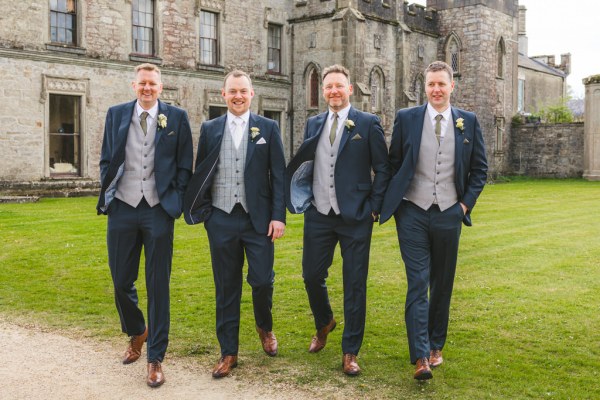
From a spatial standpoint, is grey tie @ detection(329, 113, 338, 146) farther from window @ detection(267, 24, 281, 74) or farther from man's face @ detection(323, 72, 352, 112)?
window @ detection(267, 24, 281, 74)

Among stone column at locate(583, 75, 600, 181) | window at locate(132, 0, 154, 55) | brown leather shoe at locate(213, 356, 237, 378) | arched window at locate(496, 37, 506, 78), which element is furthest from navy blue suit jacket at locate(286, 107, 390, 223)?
arched window at locate(496, 37, 506, 78)

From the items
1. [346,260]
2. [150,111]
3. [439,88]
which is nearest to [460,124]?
[439,88]

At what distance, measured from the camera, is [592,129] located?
31141 mm

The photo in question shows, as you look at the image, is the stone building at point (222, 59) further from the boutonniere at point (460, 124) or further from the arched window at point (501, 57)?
the boutonniere at point (460, 124)

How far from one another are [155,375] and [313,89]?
22702mm

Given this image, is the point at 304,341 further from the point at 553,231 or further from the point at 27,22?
the point at 27,22

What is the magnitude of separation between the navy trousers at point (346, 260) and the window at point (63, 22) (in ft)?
56.3

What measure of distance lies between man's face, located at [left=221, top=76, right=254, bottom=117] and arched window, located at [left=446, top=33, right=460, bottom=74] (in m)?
27.9

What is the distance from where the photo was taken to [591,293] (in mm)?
8016

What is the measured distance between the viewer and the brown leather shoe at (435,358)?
5449 mm

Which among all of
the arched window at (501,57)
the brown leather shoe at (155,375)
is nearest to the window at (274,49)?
the arched window at (501,57)

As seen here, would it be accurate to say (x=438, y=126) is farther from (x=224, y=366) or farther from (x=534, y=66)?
(x=534, y=66)

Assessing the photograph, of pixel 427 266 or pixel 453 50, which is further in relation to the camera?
pixel 453 50

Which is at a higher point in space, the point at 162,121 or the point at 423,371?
the point at 162,121
